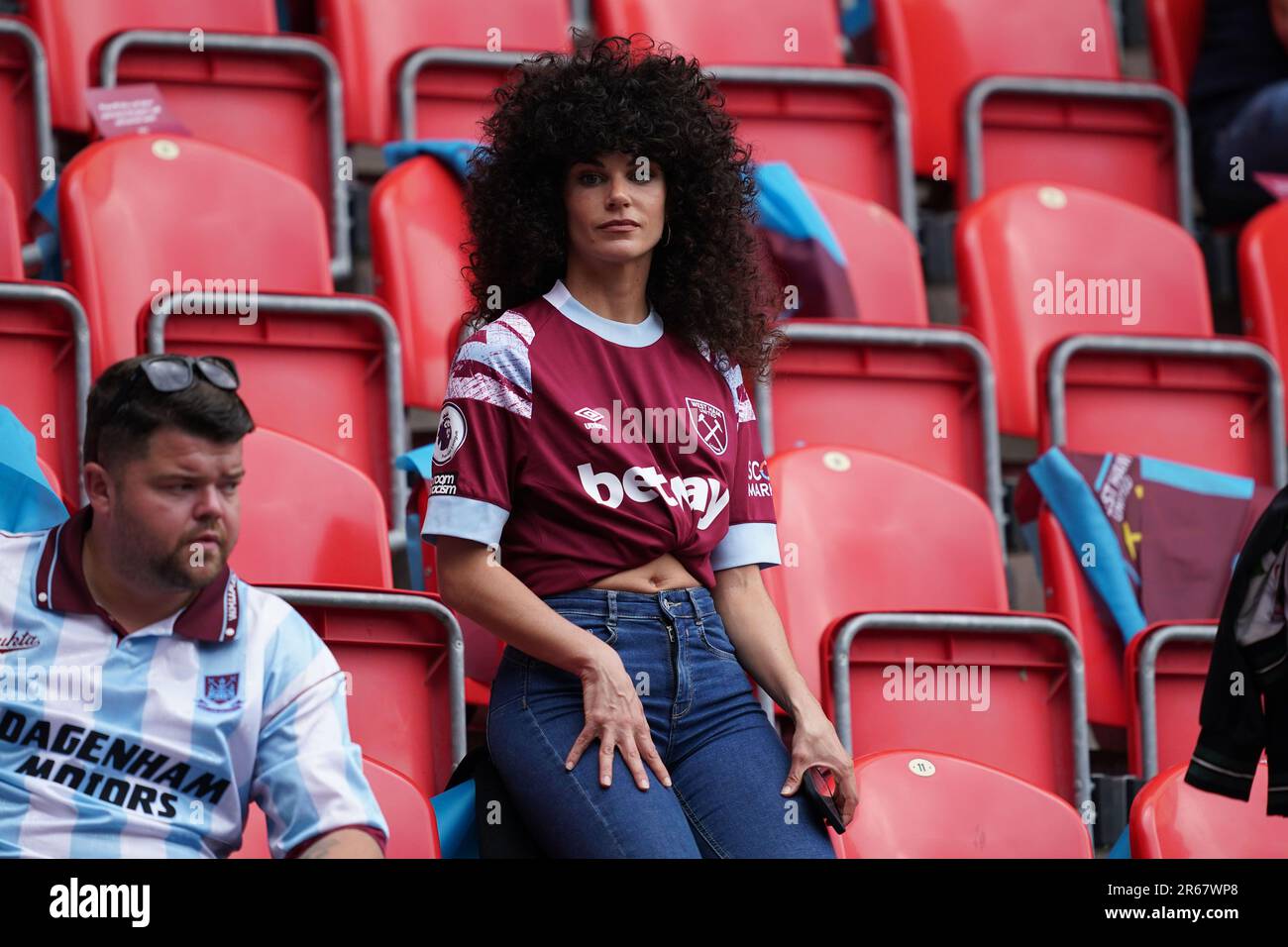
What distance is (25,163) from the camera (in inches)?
130

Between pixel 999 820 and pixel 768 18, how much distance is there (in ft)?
7.37

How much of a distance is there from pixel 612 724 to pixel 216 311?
1264 mm

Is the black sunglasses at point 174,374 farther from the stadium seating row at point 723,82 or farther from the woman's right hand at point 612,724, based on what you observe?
the stadium seating row at point 723,82

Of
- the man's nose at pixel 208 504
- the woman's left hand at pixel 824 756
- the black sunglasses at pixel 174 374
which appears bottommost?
the woman's left hand at pixel 824 756

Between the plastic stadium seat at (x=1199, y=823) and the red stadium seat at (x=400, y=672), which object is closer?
the plastic stadium seat at (x=1199, y=823)

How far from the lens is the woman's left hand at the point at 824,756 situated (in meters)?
1.90

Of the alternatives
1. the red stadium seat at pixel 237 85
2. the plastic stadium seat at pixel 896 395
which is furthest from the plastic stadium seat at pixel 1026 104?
the red stadium seat at pixel 237 85

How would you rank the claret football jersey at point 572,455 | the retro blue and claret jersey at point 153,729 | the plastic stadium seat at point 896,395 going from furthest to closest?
1. the plastic stadium seat at point 896,395
2. the claret football jersey at point 572,455
3. the retro blue and claret jersey at point 153,729

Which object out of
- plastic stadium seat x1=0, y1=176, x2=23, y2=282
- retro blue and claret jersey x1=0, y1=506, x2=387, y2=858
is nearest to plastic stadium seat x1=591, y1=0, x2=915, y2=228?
plastic stadium seat x1=0, y1=176, x2=23, y2=282

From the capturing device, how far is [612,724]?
1.80 meters

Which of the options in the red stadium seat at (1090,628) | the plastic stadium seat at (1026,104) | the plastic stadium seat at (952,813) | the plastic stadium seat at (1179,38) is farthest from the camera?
the plastic stadium seat at (1179,38)

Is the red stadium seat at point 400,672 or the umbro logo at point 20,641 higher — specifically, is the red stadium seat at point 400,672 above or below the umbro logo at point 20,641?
below

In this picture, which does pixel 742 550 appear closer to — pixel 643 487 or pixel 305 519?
pixel 643 487

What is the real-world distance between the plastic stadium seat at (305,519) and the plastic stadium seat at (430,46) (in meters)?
1.09
